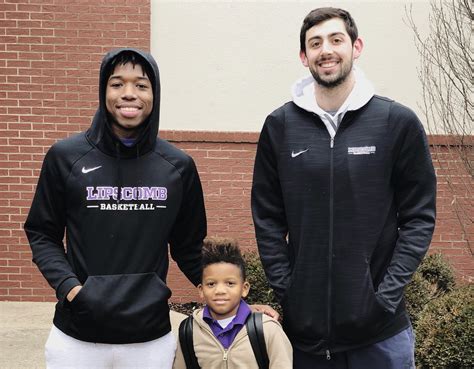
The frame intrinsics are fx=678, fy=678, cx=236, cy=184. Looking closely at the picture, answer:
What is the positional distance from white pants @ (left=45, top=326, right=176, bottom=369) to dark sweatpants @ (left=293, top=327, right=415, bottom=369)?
2.50 feet

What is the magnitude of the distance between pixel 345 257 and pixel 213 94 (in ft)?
15.7

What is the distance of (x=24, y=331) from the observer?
6.29 metres

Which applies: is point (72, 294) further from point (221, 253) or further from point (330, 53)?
point (330, 53)

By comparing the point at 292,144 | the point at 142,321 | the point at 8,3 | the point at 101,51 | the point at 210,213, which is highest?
the point at 8,3

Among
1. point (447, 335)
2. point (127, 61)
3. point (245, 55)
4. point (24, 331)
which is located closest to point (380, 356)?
point (127, 61)

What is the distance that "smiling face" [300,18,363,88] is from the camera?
2977mm

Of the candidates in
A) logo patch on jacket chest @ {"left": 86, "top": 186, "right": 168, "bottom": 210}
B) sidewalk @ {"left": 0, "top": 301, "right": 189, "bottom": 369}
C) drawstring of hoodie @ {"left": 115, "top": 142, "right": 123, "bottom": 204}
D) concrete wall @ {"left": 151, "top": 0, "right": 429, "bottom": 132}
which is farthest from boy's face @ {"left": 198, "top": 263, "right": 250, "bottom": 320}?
concrete wall @ {"left": 151, "top": 0, "right": 429, "bottom": 132}

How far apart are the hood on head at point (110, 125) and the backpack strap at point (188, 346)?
0.84 metres

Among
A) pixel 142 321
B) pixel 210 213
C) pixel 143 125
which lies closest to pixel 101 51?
pixel 210 213

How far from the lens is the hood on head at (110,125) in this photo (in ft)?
10.0

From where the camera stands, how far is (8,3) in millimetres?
7172

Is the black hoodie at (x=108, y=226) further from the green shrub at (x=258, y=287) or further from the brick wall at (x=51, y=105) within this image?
the brick wall at (x=51, y=105)

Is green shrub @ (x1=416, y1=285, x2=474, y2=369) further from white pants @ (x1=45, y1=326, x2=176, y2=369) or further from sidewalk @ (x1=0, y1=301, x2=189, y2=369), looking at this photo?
white pants @ (x1=45, y1=326, x2=176, y2=369)

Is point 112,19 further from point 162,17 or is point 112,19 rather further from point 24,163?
point 24,163
